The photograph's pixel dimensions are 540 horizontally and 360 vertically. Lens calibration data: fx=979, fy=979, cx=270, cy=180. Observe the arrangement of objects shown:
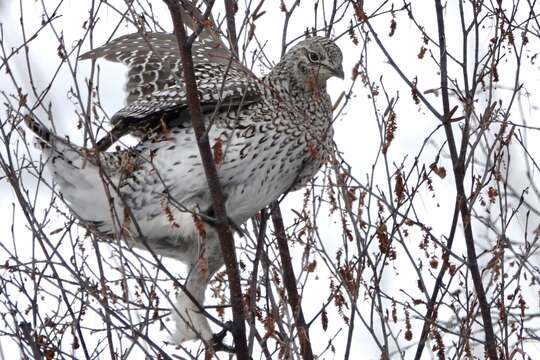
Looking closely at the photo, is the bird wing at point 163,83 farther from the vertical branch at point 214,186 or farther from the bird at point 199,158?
the vertical branch at point 214,186

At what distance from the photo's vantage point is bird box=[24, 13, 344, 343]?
4.81 metres

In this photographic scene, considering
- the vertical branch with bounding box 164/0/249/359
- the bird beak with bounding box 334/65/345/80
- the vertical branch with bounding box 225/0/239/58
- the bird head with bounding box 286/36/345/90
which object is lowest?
the vertical branch with bounding box 164/0/249/359

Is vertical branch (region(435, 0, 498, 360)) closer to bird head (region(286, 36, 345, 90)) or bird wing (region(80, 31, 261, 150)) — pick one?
bird head (region(286, 36, 345, 90))

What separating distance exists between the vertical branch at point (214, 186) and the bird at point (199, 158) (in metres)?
0.75

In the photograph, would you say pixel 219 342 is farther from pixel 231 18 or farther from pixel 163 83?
pixel 231 18

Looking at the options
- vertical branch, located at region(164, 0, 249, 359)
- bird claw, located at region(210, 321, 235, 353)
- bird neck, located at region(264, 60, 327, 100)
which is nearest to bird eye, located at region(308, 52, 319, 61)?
bird neck, located at region(264, 60, 327, 100)

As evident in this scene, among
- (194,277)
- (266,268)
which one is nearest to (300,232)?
(266,268)

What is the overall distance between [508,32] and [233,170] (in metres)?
1.46

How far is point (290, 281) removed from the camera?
5105mm

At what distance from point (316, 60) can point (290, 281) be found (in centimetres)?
118

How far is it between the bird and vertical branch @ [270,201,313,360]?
27 centimetres

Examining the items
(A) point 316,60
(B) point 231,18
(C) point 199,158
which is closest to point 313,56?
(A) point 316,60

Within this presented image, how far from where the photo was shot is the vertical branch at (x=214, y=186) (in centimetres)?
343

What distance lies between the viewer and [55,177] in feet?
16.2
